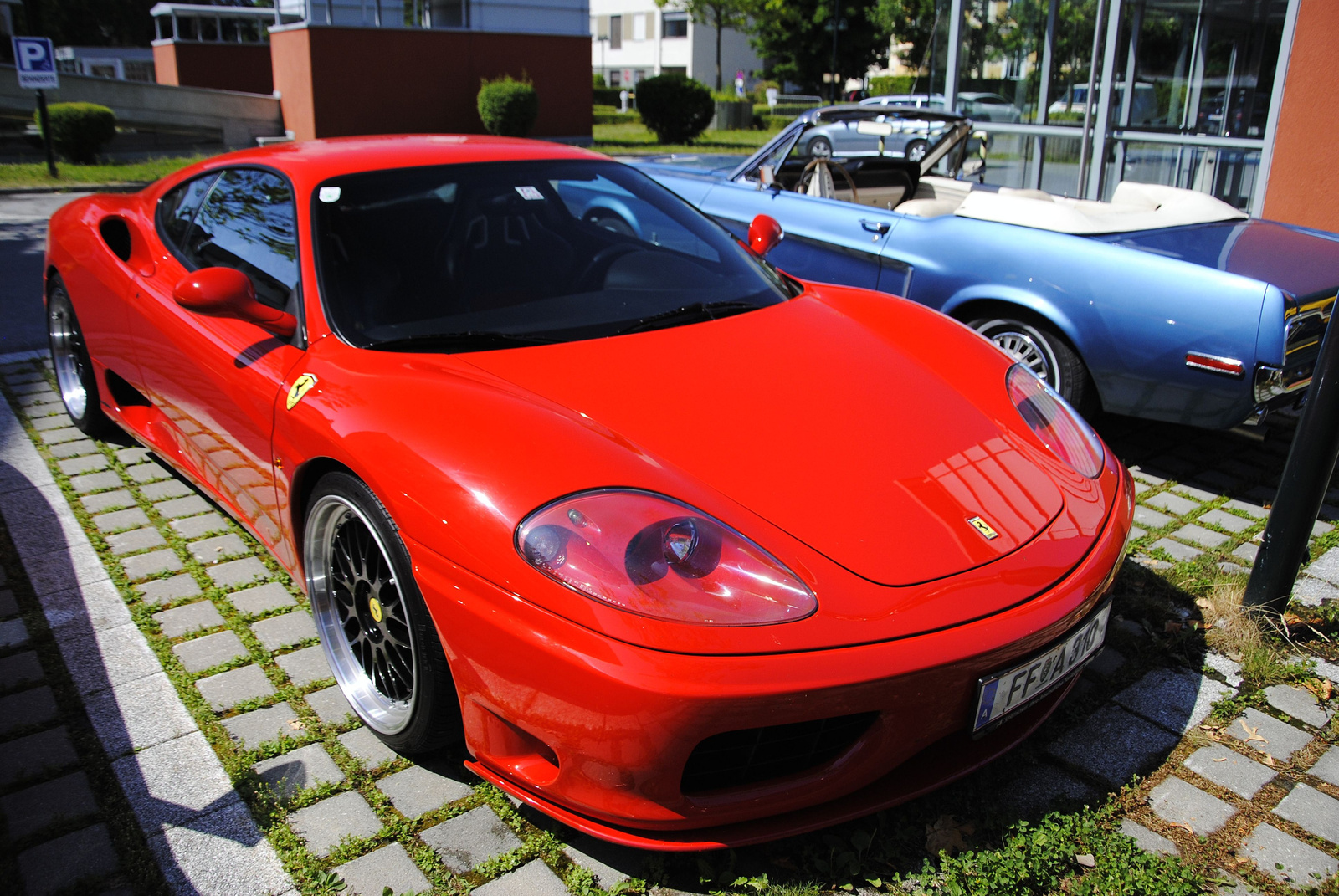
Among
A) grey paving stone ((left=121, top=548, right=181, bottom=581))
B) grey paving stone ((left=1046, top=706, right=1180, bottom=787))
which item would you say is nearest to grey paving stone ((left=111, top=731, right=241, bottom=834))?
grey paving stone ((left=121, top=548, right=181, bottom=581))

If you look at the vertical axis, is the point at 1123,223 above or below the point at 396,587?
above

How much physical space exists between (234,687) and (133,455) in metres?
2.00

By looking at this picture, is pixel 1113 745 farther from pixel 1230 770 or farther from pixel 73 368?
pixel 73 368

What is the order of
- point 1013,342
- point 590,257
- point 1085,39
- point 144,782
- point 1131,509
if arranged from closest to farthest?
point 144,782 → point 1131,509 → point 590,257 → point 1013,342 → point 1085,39

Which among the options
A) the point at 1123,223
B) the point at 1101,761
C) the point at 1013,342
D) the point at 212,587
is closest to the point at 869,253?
the point at 1013,342

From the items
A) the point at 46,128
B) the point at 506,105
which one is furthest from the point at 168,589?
the point at 506,105

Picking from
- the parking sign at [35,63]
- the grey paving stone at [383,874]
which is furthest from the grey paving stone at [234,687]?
the parking sign at [35,63]

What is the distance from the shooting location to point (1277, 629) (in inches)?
110

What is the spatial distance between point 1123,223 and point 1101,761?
290 cm

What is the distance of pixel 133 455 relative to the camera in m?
4.14

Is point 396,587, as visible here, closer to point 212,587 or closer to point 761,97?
point 212,587

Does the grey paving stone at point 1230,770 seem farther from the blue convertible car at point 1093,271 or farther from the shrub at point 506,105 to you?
the shrub at point 506,105

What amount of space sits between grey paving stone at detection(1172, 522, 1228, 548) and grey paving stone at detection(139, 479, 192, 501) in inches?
147

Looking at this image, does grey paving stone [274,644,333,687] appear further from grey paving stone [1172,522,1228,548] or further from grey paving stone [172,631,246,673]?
grey paving stone [1172,522,1228,548]
